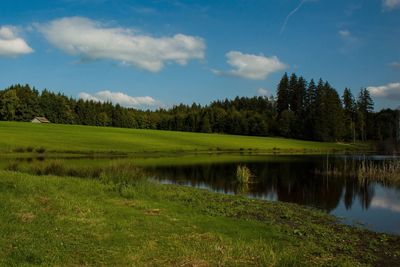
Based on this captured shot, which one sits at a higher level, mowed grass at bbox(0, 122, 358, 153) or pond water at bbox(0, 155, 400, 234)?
mowed grass at bbox(0, 122, 358, 153)

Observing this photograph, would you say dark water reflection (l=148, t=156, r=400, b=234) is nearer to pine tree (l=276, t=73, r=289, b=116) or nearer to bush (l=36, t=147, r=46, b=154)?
bush (l=36, t=147, r=46, b=154)

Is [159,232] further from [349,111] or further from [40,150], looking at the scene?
[349,111]

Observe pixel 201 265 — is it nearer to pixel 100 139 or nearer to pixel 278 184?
pixel 278 184

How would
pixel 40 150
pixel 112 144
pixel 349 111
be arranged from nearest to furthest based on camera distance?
1. pixel 40 150
2. pixel 112 144
3. pixel 349 111

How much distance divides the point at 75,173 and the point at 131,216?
16363 mm

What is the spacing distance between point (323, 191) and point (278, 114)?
12045 centimetres

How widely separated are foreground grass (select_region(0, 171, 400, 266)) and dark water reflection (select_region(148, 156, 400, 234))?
4219 millimetres

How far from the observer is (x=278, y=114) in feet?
493

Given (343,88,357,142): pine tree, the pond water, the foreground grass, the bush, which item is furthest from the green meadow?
(343,88,357,142): pine tree

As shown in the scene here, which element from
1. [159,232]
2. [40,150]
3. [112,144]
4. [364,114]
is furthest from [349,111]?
[159,232]

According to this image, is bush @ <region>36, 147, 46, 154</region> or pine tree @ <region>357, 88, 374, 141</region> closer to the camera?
bush @ <region>36, 147, 46, 154</region>

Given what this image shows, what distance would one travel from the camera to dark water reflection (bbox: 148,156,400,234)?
22859 mm

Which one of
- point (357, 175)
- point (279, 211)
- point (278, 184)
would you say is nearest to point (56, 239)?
point (279, 211)

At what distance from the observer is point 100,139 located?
3248 inches
